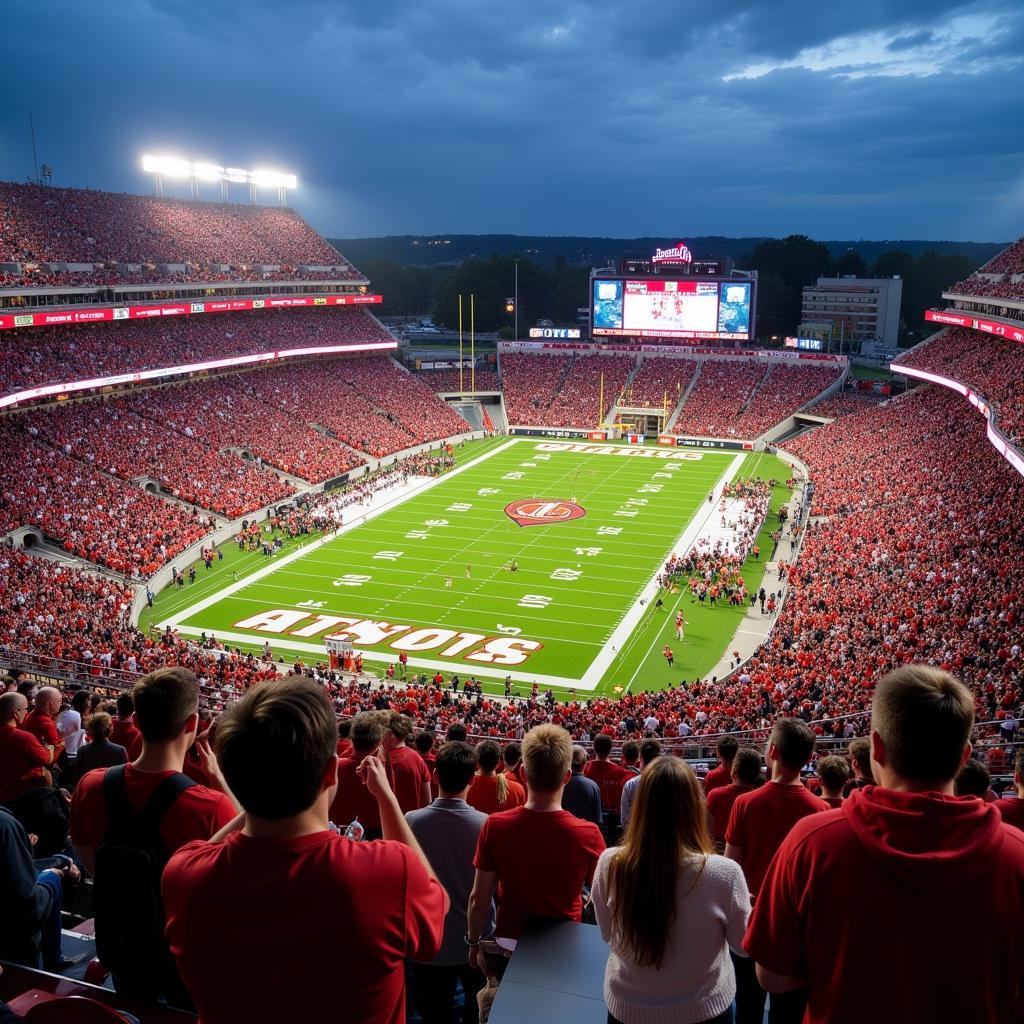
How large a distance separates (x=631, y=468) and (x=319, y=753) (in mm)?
50552

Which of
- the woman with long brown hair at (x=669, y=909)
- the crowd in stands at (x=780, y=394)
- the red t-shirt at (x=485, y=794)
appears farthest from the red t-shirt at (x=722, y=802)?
the crowd in stands at (x=780, y=394)

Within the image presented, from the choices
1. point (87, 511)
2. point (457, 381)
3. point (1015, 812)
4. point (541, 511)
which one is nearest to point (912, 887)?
point (1015, 812)

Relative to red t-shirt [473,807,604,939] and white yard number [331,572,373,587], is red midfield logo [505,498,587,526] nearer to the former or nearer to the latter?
white yard number [331,572,373,587]

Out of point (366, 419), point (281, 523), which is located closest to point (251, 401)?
point (366, 419)

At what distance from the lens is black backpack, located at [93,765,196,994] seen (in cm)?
354

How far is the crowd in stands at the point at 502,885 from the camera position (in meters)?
2.48

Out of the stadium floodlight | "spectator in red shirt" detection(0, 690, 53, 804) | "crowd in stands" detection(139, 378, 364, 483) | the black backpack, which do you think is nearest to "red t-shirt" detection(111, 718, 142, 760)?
"spectator in red shirt" detection(0, 690, 53, 804)

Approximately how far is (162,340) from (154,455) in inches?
472

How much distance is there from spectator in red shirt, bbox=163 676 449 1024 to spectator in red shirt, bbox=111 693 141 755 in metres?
6.29

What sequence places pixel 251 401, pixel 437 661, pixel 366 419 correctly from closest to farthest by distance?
pixel 437 661 < pixel 251 401 < pixel 366 419

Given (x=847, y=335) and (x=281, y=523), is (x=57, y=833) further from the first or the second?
(x=847, y=335)

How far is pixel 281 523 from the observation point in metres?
38.7

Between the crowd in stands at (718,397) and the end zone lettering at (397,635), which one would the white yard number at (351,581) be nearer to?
the end zone lettering at (397,635)

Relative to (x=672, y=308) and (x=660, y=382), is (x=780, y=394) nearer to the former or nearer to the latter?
(x=660, y=382)
